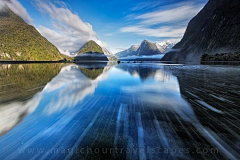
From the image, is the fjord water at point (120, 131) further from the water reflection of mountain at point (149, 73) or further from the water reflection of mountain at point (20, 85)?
the water reflection of mountain at point (149, 73)

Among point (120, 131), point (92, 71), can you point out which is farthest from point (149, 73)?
point (120, 131)

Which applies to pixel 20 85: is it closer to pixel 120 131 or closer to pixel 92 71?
pixel 120 131

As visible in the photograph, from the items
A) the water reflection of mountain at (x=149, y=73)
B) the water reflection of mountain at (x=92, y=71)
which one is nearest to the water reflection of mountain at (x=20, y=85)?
the water reflection of mountain at (x=92, y=71)

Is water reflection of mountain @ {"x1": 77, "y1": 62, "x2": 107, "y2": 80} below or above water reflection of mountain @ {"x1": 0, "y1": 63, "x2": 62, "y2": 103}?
below

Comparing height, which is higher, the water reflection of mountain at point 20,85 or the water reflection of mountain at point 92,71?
the water reflection of mountain at point 20,85

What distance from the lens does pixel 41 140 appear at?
4.43 m

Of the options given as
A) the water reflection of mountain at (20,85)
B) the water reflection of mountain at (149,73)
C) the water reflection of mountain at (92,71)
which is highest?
the water reflection of mountain at (20,85)

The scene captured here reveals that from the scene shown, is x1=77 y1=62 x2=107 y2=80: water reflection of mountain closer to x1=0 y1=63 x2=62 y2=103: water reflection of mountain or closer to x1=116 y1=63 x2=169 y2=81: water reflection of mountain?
x1=0 y1=63 x2=62 y2=103: water reflection of mountain

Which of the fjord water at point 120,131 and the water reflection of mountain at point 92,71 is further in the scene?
the water reflection of mountain at point 92,71

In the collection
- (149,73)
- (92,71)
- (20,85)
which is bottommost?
(149,73)

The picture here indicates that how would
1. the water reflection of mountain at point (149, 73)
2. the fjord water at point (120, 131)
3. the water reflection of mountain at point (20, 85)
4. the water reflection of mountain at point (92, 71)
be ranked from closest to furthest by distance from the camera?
→ 1. the fjord water at point (120, 131)
2. the water reflection of mountain at point (20, 85)
3. the water reflection of mountain at point (149, 73)
4. the water reflection of mountain at point (92, 71)

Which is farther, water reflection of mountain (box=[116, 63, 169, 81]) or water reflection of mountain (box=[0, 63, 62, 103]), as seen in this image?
water reflection of mountain (box=[116, 63, 169, 81])

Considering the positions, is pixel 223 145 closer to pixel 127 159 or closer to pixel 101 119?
pixel 127 159

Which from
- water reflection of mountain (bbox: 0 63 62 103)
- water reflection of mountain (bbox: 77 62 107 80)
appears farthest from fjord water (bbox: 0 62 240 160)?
water reflection of mountain (bbox: 77 62 107 80)
